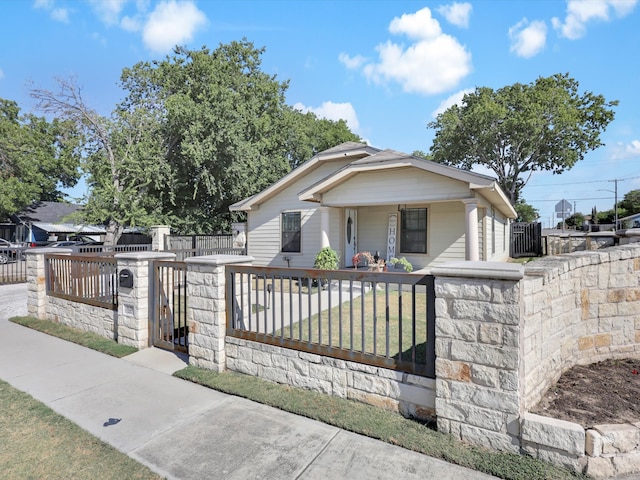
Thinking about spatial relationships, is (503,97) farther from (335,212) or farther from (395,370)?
(395,370)

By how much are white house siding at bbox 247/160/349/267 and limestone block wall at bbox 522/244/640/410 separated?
7409mm

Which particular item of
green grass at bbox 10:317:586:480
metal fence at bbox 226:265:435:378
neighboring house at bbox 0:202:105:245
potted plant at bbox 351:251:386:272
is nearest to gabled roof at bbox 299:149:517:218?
potted plant at bbox 351:251:386:272

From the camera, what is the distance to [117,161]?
58.5ft

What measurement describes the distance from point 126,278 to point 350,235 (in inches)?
283

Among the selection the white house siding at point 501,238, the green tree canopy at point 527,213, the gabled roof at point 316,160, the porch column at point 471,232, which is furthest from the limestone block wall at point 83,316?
the green tree canopy at point 527,213

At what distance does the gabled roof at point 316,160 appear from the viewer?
35.3 feet

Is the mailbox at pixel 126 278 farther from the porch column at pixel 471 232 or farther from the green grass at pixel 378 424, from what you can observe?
the porch column at pixel 471 232

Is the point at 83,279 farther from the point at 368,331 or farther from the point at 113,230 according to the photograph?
the point at 113,230

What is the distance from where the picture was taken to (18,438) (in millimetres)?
2859

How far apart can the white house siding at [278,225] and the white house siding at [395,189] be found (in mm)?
886

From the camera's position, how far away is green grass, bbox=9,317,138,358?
5.02 meters

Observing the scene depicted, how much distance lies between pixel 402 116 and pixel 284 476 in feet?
52.6

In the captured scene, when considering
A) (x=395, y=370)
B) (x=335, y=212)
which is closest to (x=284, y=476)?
(x=395, y=370)

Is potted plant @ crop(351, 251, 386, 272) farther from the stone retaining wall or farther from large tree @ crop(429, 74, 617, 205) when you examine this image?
large tree @ crop(429, 74, 617, 205)
